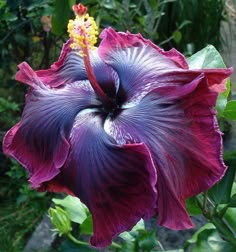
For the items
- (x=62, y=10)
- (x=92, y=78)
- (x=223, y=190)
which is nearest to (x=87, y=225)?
(x=223, y=190)

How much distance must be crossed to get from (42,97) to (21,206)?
170 centimetres

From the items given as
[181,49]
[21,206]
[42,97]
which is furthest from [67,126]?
[181,49]

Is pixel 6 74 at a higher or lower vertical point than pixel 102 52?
lower

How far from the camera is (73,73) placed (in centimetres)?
87

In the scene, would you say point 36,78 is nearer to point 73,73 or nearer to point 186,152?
point 73,73

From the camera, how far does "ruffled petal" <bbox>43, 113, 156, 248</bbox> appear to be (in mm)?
685

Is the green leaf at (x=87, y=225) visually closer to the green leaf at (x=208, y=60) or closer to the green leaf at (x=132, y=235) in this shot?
the green leaf at (x=132, y=235)

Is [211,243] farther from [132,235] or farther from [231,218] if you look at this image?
[132,235]

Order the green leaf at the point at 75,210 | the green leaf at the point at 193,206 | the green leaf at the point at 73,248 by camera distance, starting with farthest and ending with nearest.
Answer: the green leaf at the point at 75,210 < the green leaf at the point at 73,248 < the green leaf at the point at 193,206

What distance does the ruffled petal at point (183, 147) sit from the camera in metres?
0.70

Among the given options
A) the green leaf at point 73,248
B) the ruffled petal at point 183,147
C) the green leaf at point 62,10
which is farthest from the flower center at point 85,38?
the green leaf at point 62,10

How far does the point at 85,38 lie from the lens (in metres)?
0.81

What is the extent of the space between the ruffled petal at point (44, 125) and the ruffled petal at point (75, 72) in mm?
20

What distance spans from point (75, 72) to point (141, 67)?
0.11 metres
